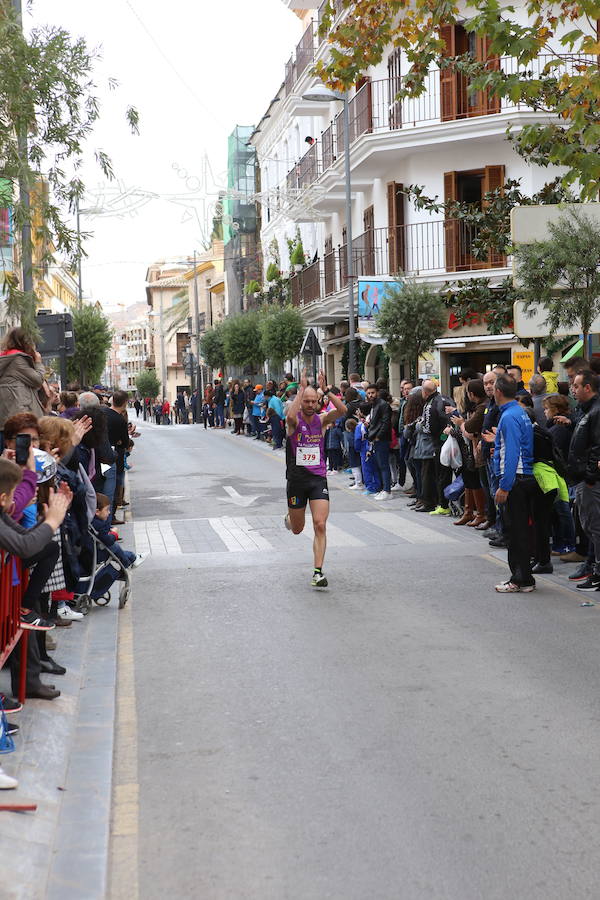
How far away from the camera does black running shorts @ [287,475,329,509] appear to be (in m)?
11.1

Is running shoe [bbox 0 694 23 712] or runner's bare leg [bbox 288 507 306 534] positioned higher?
runner's bare leg [bbox 288 507 306 534]

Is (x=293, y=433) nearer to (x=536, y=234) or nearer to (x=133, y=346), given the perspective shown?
(x=536, y=234)

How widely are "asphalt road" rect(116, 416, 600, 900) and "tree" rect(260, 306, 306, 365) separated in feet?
88.5

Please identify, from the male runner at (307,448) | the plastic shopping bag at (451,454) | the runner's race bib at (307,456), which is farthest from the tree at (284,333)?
the runner's race bib at (307,456)

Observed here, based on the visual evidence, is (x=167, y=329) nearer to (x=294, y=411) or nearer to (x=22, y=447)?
(x=294, y=411)

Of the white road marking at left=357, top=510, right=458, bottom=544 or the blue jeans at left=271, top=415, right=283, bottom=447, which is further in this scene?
the blue jeans at left=271, top=415, right=283, bottom=447

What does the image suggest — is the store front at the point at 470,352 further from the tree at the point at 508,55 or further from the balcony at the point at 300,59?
the tree at the point at 508,55

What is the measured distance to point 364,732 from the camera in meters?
6.14

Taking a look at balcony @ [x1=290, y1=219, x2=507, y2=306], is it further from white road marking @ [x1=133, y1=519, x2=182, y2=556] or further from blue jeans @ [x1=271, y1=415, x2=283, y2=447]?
white road marking @ [x1=133, y1=519, x2=182, y2=556]

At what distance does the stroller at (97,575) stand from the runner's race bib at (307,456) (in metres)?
2.18

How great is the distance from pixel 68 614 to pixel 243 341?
130 ft

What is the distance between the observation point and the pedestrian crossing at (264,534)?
44.3 feet

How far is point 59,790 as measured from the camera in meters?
5.29

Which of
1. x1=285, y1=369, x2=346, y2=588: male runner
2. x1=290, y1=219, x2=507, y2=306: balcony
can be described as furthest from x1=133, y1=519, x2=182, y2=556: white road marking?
x1=290, y1=219, x2=507, y2=306: balcony
